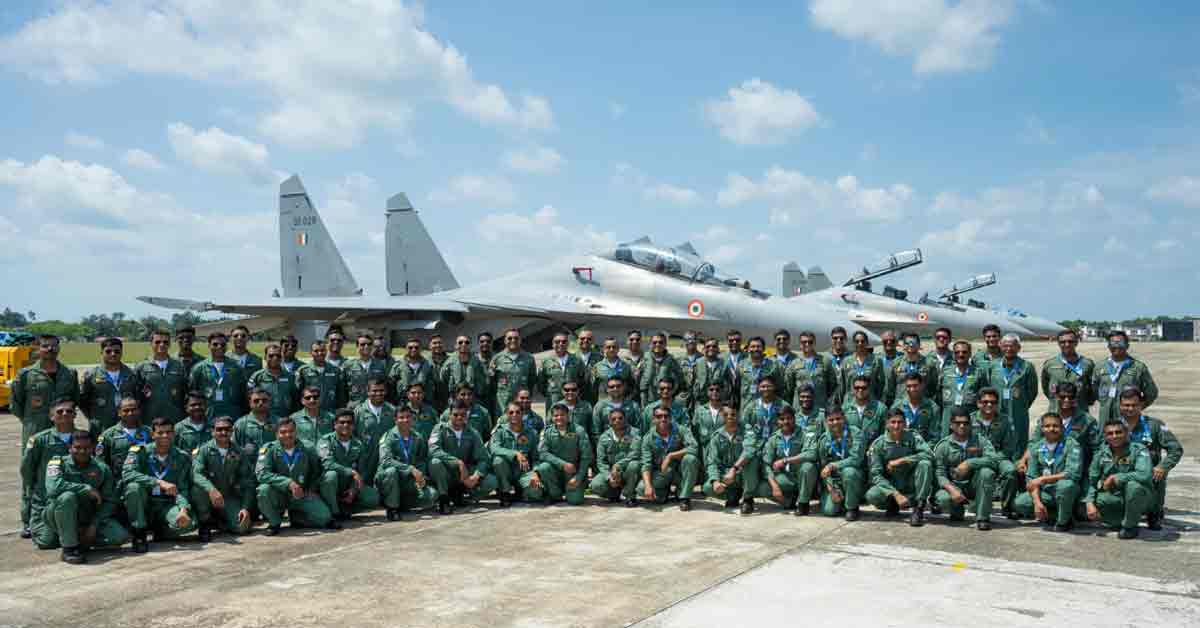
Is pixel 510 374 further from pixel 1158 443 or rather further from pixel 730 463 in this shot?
pixel 1158 443

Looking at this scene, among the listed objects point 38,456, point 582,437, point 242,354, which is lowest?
point 582,437

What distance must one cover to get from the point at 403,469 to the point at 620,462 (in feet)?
5.91

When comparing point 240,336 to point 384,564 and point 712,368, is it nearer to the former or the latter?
point 384,564

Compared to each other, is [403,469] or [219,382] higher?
[219,382]

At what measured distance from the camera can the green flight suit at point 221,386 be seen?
7824 mm

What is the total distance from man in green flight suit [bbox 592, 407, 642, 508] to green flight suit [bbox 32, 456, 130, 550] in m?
3.64

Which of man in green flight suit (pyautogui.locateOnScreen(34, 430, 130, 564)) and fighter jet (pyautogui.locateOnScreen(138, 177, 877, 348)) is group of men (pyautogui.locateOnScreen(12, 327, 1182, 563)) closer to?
man in green flight suit (pyautogui.locateOnScreen(34, 430, 130, 564))

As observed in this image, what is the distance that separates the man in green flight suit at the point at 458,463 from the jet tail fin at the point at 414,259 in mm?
12848

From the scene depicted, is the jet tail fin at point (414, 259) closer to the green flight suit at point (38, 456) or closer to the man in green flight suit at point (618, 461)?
the man in green flight suit at point (618, 461)

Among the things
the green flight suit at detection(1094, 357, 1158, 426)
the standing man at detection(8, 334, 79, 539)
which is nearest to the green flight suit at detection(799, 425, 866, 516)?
the green flight suit at detection(1094, 357, 1158, 426)

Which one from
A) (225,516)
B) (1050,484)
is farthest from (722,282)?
(225,516)

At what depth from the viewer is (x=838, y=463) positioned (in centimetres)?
710

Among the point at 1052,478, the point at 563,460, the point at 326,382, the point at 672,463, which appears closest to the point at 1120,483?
the point at 1052,478

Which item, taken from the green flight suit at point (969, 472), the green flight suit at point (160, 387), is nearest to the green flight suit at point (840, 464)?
the green flight suit at point (969, 472)
